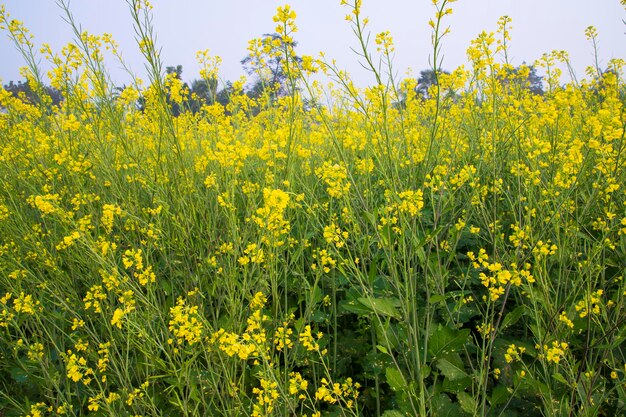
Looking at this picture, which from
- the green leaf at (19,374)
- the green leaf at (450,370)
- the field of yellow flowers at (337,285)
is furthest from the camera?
the green leaf at (19,374)

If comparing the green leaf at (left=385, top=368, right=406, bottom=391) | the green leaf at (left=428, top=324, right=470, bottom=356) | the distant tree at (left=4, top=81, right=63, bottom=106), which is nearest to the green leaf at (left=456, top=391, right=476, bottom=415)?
the green leaf at (left=428, top=324, right=470, bottom=356)

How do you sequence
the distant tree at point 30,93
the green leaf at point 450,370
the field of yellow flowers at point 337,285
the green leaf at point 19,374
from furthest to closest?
the distant tree at point 30,93, the green leaf at point 19,374, the green leaf at point 450,370, the field of yellow flowers at point 337,285

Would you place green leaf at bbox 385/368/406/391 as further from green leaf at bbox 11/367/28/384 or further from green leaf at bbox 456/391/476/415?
green leaf at bbox 11/367/28/384

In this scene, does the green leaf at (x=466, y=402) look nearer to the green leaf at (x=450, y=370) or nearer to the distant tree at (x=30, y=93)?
the green leaf at (x=450, y=370)

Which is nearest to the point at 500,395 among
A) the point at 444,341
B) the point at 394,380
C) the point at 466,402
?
the point at 466,402

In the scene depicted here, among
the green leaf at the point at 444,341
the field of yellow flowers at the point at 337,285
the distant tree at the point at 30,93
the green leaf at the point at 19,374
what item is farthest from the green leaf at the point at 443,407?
the distant tree at the point at 30,93

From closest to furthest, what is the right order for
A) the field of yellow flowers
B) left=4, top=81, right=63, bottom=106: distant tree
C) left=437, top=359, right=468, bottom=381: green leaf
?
the field of yellow flowers, left=437, top=359, right=468, bottom=381: green leaf, left=4, top=81, right=63, bottom=106: distant tree

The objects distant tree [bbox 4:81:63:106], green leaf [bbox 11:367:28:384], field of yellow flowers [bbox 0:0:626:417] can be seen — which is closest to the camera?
field of yellow flowers [bbox 0:0:626:417]

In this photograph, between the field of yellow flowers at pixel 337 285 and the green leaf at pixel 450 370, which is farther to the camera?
the green leaf at pixel 450 370

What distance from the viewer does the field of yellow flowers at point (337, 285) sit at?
1291mm

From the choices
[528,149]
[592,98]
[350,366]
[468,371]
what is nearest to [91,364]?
[350,366]

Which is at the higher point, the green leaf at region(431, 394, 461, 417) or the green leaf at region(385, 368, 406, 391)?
the green leaf at region(385, 368, 406, 391)

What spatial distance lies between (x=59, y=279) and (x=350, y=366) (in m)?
1.55

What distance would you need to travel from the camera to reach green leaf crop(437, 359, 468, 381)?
4.80 ft
